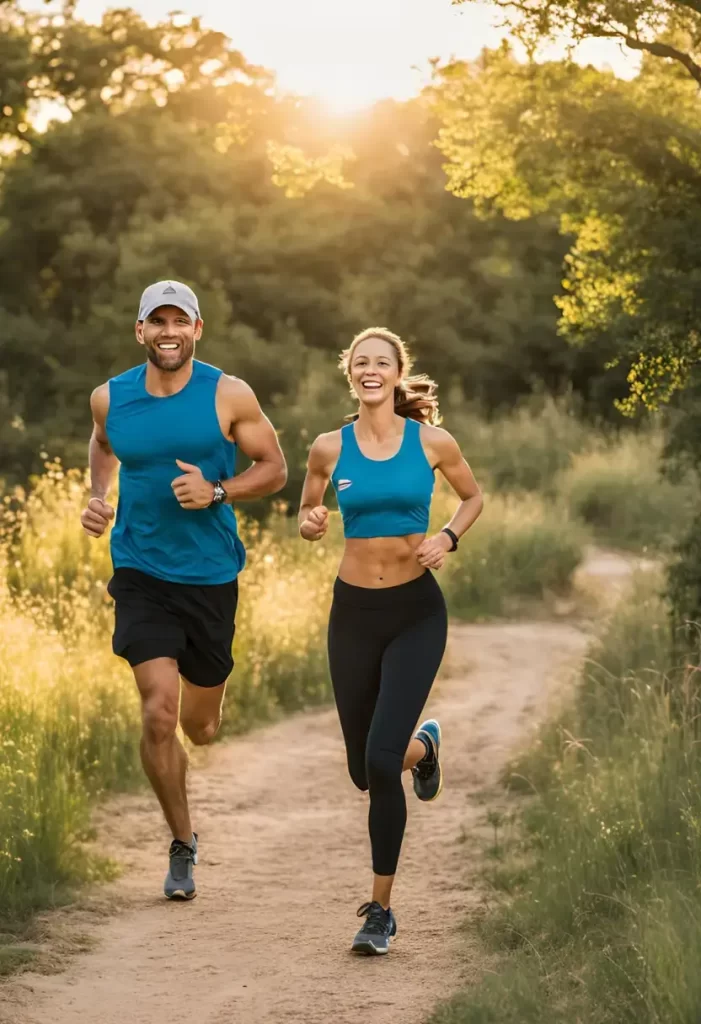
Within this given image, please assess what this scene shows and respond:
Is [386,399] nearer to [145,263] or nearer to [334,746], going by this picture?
[334,746]

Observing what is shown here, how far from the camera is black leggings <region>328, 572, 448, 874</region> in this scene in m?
5.54

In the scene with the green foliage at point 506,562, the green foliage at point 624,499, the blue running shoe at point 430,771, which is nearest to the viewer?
the blue running shoe at point 430,771

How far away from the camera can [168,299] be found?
6.01 metres

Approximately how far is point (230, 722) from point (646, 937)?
5875 mm

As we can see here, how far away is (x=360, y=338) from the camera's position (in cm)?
592

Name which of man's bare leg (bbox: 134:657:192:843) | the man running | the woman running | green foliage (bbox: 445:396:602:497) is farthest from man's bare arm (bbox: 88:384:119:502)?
green foliage (bbox: 445:396:602:497)

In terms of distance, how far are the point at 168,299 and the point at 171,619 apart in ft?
4.17

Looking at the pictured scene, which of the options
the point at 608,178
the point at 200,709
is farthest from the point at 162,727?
the point at 608,178

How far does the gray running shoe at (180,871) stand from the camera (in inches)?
251

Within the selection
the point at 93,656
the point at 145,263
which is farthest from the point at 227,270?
the point at 93,656

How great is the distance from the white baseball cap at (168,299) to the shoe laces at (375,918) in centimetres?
231

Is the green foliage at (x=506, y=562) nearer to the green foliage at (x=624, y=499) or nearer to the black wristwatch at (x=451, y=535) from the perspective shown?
the green foliage at (x=624, y=499)

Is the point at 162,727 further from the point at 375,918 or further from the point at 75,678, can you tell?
the point at 75,678

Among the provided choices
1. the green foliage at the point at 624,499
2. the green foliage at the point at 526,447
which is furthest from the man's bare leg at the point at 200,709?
the green foliage at the point at 526,447
